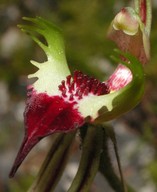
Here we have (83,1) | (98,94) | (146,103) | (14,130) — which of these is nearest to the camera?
(98,94)

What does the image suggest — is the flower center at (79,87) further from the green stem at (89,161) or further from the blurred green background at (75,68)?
the blurred green background at (75,68)

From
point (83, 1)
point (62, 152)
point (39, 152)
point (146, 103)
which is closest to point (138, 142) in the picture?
point (146, 103)

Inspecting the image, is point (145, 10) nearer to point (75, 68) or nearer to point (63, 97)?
point (63, 97)

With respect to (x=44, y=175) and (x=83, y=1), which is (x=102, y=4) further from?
(x=44, y=175)

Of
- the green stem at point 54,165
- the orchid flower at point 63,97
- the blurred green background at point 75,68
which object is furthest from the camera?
the blurred green background at point 75,68

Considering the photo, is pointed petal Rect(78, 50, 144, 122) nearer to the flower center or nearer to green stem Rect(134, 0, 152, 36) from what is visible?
the flower center

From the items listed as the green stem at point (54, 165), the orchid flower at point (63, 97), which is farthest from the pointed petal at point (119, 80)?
the green stem at point (54, 165)
